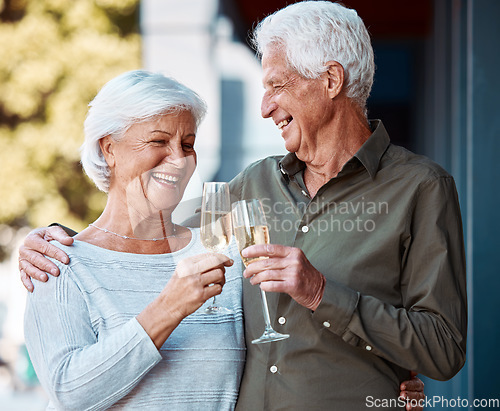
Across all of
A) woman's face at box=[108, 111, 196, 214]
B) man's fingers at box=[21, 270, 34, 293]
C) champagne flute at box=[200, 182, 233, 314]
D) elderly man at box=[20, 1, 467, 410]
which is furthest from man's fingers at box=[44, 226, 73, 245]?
champagne flute at box=[200, 182, 233, 314]

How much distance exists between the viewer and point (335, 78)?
103 inches

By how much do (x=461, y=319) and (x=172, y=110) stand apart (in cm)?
121

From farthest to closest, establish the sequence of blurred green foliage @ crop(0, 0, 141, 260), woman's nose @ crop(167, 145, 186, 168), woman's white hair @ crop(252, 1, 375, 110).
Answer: blurred green foliage @ crop(0, 0, 141, 260) < woman's white hair @ crop(252, 1, 375, 110) < woman's nose @ crop(167, 145, 186, 168)

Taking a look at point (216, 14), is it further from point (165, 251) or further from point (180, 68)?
point (165, 251)

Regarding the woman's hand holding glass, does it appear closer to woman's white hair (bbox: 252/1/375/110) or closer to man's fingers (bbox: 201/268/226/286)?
man's fingers (bbox: 201/268/226/286)

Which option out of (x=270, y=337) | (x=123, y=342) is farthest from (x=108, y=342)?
(x=270, y=337)

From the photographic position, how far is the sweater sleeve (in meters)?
2.12

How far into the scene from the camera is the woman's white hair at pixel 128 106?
2430 millimetres

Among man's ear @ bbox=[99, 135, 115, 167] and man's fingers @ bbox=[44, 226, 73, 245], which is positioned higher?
man's ear @ bbox=[99, 135, 115, 167]

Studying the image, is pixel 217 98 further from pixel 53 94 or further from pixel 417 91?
pixel 53 94

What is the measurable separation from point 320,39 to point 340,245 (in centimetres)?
77

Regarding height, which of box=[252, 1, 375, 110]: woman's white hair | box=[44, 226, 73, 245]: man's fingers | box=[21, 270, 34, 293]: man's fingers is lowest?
box=[21, 270, 34, 293]: man's fingers

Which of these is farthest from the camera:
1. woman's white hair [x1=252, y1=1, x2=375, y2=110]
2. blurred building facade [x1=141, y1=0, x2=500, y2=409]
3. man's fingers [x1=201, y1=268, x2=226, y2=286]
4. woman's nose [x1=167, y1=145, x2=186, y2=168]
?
→ blurred building facade [x1=141, y1=0, x2=500, y2=409]

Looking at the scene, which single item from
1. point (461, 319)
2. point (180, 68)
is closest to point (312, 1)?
point (461, 319)
